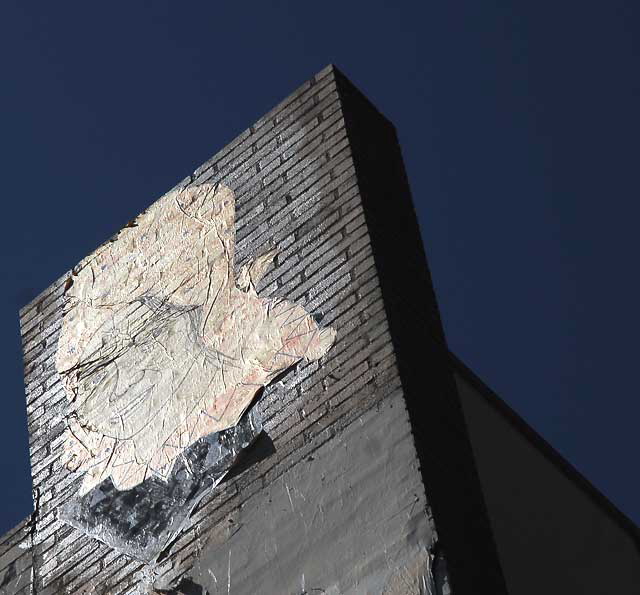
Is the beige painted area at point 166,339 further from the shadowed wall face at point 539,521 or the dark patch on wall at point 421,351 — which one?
the shadowed wall face at point 539,521

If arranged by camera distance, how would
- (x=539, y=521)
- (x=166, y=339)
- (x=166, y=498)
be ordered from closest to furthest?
(x=166, y=498) → (x=166, y=339) → (x=539, y=521)

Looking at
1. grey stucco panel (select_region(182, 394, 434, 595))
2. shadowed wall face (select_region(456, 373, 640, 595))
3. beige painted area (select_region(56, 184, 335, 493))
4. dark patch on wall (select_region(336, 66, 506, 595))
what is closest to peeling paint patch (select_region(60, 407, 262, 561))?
beige painted area (select_region(56, 184, 335, 493))

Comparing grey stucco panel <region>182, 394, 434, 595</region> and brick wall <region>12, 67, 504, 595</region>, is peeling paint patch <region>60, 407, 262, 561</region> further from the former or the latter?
grey stucco panel <region>182, 394, 434, 595</region>

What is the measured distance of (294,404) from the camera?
6816mm

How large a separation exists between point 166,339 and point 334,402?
109cm

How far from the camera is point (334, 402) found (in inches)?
263

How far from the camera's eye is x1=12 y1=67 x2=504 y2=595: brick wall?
6.24 m

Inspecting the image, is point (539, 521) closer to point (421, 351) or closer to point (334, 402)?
point (421, 351)

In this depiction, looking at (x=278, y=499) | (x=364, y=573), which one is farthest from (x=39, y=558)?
(x=364, y=573)

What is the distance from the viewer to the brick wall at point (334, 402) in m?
6.24

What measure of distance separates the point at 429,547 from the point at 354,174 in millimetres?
1875

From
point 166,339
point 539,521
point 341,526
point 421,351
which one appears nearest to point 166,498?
point 166,339

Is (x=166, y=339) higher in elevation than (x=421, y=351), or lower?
higher

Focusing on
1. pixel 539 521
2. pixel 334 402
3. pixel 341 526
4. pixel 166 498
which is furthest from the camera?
pixel 539 521
